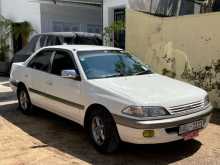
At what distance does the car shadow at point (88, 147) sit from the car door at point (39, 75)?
0.50m

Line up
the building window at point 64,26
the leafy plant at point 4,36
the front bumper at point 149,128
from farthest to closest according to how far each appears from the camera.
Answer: the leafy plant at point 4,36 → the building window at point 64,26 → the front bumper at point 149,128

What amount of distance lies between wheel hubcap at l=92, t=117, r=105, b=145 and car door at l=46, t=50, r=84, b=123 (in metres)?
0.38

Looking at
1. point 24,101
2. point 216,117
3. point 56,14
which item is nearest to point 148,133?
point 216,117

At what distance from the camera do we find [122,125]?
5062 millimetres

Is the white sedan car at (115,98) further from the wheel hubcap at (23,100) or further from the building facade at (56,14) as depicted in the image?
the building facade at (56,14)

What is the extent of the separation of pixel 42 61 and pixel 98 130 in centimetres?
249

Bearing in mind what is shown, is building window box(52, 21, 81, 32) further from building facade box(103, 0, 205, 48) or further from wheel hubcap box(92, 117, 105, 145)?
wheel hubcap box(92, 117, 105, 145)

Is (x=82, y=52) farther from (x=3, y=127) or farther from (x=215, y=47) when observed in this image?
(x=215, y=47)

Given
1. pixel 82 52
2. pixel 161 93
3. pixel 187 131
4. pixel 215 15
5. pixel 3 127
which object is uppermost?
pixel 215 15

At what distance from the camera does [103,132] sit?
17.8 ft

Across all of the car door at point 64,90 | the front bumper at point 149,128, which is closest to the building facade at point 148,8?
the car door at point 64,90

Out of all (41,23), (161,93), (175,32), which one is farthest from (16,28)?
(161,93)

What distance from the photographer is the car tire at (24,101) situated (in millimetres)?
7919

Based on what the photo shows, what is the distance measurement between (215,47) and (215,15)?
0.73 meters
